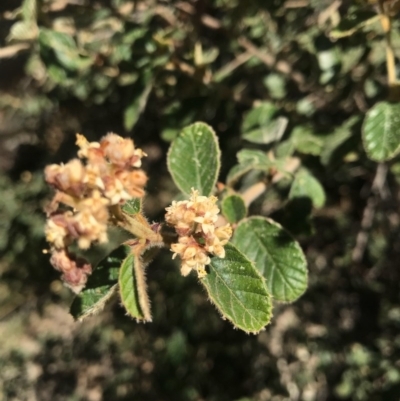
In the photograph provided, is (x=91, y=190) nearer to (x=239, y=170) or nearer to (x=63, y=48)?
(x=239, y=170)

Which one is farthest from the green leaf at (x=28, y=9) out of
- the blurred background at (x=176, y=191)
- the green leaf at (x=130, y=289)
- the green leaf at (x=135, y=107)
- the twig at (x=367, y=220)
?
the twig at (x=367, y=220)

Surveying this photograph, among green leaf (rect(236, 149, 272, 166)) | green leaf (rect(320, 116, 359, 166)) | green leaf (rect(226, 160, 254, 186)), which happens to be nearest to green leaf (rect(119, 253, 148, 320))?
green leaf (rect(226, 160, 254, 186))

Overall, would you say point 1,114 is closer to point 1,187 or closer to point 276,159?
point 1,187

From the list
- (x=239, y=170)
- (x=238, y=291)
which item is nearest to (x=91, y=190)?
(x=238, y=291)

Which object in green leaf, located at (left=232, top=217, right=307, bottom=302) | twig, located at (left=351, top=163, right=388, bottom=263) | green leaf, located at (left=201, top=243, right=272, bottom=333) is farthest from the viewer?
twig, located at (left=351, top=163, right=388, bottom=263)

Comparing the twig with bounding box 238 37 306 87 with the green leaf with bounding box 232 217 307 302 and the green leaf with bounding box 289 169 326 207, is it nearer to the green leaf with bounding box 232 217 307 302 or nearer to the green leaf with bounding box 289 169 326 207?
the green leaf with bounding box 289 169 326 207

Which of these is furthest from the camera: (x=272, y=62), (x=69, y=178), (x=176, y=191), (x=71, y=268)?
(x=176, y=191)
